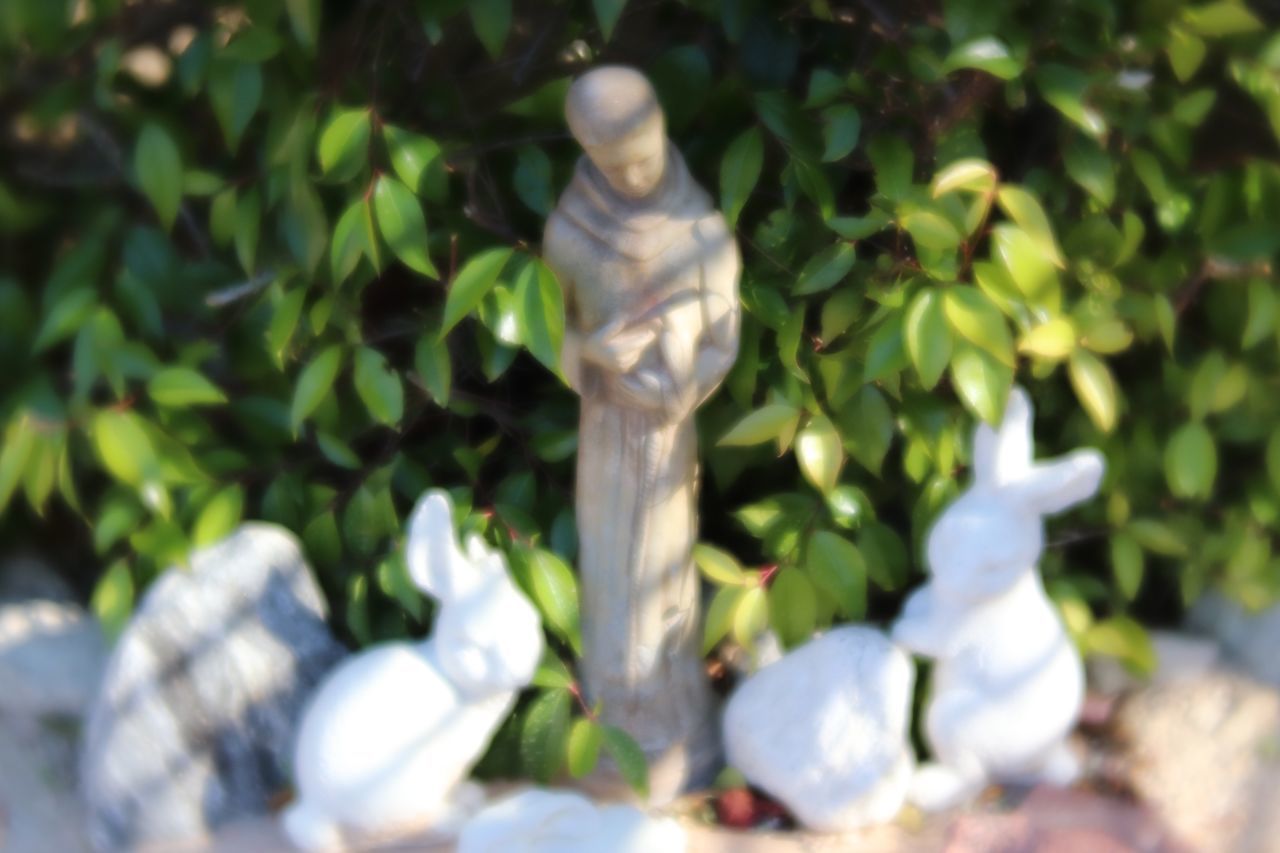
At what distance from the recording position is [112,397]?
1.78 metres

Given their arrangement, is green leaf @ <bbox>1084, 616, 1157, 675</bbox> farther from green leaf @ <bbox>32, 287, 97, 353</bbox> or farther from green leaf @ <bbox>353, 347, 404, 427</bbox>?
green leaf @ <bbox>32, 287, 97, 353</bbox>

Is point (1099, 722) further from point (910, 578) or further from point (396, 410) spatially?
point (396, 410)

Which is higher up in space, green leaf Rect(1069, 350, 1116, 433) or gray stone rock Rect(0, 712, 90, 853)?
green leaf Rect(1069, 350, 1116, 433)

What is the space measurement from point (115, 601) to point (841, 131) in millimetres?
1238

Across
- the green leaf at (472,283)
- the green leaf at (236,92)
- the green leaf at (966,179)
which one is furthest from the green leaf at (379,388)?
the green leaf at (966,179)

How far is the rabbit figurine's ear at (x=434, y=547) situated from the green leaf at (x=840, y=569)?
0.51 meters

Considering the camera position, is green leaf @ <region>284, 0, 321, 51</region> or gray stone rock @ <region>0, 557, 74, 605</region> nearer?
green leaf @ <region>284, 0, 321, 51</region>

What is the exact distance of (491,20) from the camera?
59.9 inches

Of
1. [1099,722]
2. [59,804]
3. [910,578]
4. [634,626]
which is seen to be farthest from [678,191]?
[59,804]

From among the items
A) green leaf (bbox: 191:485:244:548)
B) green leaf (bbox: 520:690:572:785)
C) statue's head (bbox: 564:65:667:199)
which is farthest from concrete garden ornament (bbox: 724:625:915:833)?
green leaf (bbox: 191:485:244:548)

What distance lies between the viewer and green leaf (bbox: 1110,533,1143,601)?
5.84ft

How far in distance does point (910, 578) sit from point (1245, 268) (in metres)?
0.70

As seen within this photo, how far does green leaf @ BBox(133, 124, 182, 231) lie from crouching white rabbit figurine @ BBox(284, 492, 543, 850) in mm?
603

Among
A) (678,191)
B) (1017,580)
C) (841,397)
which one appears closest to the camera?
(678,191)
